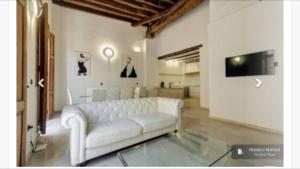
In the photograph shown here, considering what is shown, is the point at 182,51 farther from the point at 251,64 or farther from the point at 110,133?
the point at 110,133

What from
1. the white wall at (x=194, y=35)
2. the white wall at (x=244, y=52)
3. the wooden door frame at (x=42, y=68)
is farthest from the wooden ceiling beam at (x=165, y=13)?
the wooden door frame at (x=42, y=68)

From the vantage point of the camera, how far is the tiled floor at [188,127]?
1642 mm

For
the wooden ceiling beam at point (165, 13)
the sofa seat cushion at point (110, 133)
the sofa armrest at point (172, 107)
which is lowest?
the sofa seat cushion at point (110, 133)

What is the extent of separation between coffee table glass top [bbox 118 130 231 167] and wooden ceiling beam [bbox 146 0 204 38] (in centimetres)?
416

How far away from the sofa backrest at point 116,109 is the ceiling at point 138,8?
12.2 ft

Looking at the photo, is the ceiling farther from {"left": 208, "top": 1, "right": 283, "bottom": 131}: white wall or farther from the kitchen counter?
the kitchen counter

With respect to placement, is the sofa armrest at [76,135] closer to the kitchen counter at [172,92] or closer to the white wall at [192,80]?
the kitchen counter at [172,92]

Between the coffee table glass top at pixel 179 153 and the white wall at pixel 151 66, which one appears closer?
the coffee table glass top at pixel 179 153

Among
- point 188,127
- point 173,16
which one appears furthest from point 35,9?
point 173,16

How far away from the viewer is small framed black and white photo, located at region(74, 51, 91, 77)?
16.1ft

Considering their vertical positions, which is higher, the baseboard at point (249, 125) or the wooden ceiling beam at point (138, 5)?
the wooden ceiling beam at point (138, 5)

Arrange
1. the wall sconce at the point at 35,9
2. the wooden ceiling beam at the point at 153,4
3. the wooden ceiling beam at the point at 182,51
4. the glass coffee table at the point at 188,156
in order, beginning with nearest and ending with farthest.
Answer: the glass coffee table at the point at 188,156 → the wall sconce at the point at 35,9 → the wooden ceiling beam at the point at 153,4 → the wooden ceiling beam at the point at 182,51
